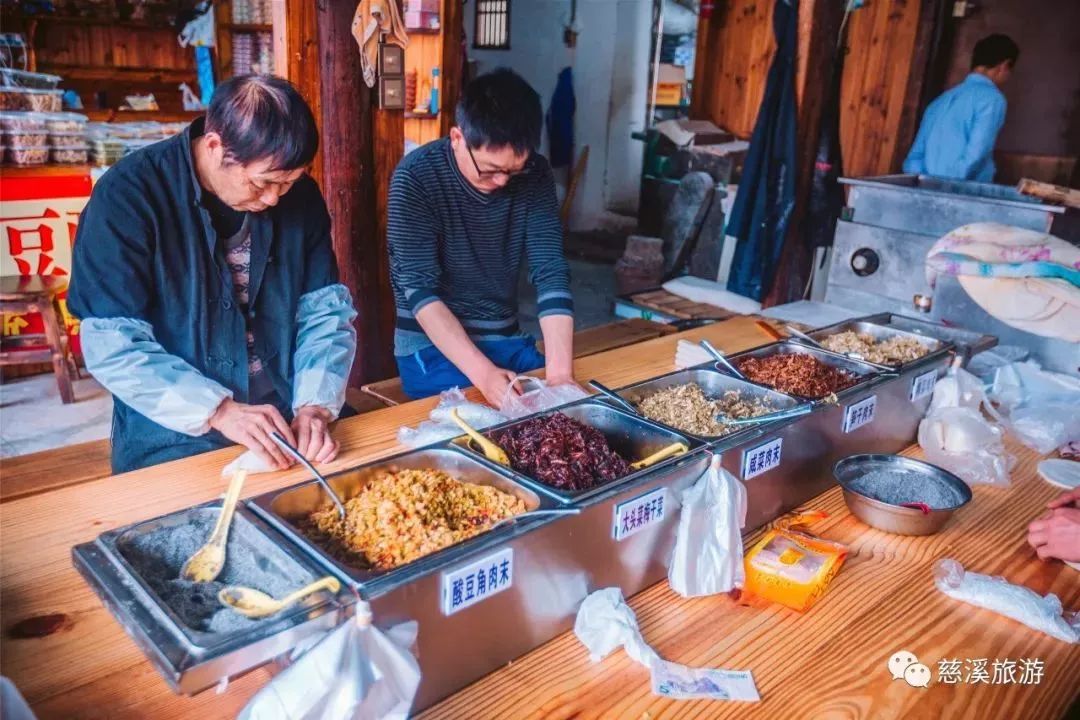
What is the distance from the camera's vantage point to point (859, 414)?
85.0 inches

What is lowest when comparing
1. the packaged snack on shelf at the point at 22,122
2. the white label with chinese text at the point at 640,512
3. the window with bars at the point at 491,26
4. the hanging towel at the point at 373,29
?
the white label with chinese text at the point at 640,512

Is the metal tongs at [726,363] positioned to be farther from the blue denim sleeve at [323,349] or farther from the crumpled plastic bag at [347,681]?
the crumpled plastic bag at [347,681]

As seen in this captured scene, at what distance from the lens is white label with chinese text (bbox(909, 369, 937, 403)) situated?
2.40m

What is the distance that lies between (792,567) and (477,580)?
0.67 m

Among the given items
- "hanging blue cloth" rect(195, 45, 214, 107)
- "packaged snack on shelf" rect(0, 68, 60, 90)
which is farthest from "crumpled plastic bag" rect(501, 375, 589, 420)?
Answer: "hanging blue cloth" rect(195, 45, 214, 107)

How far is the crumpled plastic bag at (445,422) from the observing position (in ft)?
6.48

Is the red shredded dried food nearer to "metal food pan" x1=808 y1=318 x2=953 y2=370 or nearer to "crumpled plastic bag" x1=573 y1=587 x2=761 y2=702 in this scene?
"crumpled plastic bag" x1=573 y1=587 x2=761 y2=702

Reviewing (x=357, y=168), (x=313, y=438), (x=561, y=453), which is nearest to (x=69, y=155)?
(x=357, y=168)

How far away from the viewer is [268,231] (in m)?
2.11

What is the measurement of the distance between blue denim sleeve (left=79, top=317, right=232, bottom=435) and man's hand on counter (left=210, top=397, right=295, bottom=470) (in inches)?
1.1

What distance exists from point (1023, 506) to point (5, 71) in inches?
233

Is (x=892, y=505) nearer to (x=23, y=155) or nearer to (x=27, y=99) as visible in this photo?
(x=23, y=155)

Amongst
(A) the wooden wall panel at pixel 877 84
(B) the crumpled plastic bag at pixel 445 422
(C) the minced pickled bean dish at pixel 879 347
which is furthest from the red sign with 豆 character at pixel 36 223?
(A) the wooden wall panel at pixel 877 84

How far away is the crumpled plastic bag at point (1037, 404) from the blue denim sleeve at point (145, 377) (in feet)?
7.33
